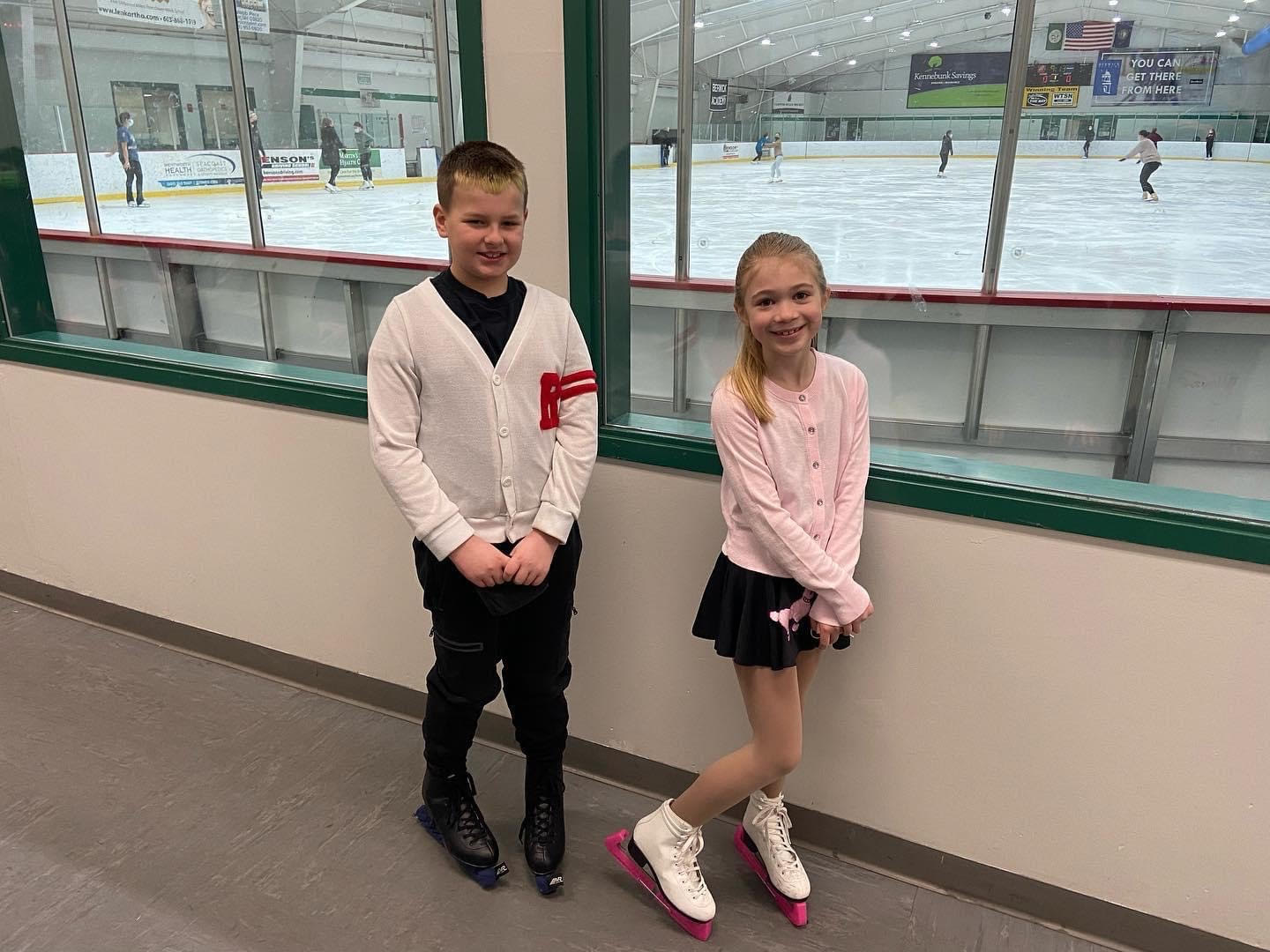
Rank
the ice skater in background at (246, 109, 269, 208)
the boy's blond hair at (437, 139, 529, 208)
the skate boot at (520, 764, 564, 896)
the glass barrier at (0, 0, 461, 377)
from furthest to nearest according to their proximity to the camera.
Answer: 1. the ice skater in background at (246, 109, 269, 208)
2. the glass barrier at (0, 0, 461, 377)
3. the skate boot at (520, 764, 564, 896)
4. the boy's blond hair at (437, 139, 529, 208)

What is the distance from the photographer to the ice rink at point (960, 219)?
3.33 m

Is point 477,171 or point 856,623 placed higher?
point 477,171

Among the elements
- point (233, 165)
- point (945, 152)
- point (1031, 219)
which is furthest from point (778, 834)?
point (233, 165)

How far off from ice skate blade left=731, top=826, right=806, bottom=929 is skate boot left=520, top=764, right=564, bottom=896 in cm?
37

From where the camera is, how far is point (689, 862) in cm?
150

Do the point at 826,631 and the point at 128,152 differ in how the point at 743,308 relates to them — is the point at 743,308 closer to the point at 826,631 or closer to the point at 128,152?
the point at 826,631

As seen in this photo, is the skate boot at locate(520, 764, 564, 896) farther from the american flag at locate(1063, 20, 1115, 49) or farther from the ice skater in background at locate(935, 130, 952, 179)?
the ice skater in background at locate(935, 130, 952, 179)

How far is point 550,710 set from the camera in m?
1.57

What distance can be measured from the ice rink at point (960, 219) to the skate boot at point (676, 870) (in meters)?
2.00

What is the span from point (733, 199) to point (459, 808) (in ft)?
9.50

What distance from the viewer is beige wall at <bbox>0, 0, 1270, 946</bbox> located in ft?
4.39

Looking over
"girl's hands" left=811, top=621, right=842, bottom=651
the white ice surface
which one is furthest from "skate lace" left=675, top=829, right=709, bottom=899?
the white ice surface


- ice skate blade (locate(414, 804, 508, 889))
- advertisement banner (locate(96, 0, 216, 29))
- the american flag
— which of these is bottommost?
ice skate blade (locate(414, 804, 508, 889))

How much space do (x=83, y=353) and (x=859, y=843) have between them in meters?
2.44
